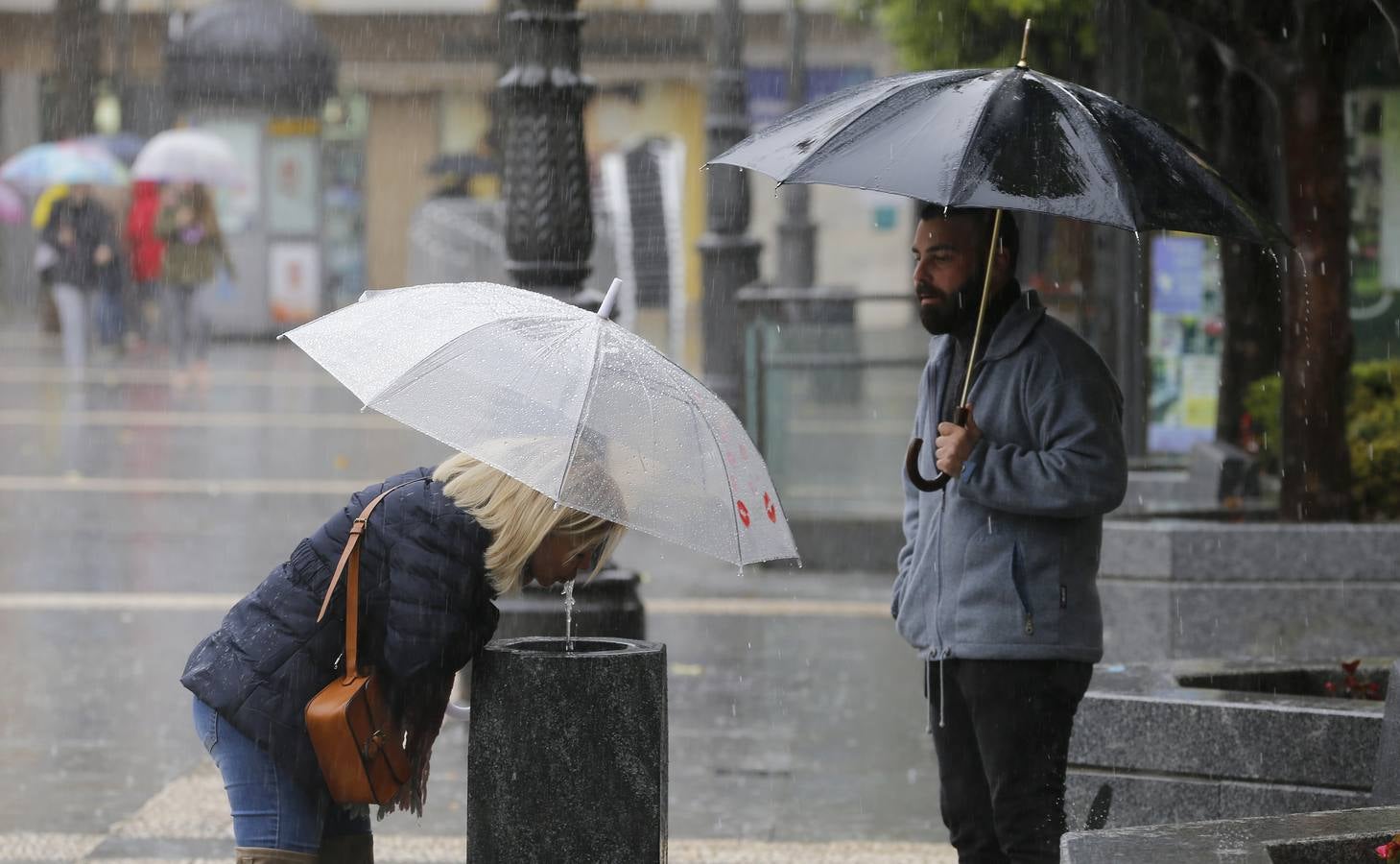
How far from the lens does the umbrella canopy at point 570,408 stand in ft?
12.1

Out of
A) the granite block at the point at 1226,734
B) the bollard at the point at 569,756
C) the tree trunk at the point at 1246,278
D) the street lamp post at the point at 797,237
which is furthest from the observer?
the street lamp post at the point at 797,237

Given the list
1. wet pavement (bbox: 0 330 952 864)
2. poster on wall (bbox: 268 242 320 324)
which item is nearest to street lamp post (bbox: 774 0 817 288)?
poster on wall (bbox: 268 242 320 324)

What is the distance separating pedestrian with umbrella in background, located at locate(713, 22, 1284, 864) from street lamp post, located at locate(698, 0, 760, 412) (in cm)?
928

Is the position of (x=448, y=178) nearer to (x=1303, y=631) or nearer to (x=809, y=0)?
(x=809, y=0)

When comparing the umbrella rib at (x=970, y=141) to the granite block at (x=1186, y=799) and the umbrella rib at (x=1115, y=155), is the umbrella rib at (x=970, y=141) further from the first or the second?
the granite block at (x=1186, y=799)

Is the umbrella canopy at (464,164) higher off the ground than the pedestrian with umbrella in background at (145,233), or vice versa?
the umbrella canopy at (464,164)

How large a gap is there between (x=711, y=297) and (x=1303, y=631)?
811cm

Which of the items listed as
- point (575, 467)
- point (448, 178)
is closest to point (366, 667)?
point (575, 467)

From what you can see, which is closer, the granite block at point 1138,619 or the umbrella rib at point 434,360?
the umbrella rib at point 434,360

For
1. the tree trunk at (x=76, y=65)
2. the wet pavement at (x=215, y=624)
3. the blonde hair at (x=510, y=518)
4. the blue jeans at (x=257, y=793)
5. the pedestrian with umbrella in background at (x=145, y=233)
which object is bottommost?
the wet pavement at (x=215, y=624)

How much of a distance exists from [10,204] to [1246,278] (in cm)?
2616

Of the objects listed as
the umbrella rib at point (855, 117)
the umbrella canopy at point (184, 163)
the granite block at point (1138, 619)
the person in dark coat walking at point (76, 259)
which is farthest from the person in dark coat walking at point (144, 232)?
the umbrella rib at point (855, 117)

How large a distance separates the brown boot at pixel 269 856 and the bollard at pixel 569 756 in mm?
349

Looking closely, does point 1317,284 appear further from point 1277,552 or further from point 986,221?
point 986,221
